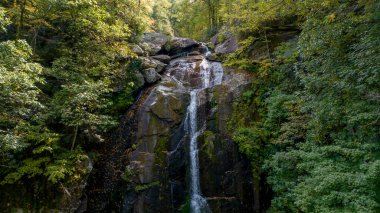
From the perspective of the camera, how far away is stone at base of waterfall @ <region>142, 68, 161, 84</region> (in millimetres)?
12834

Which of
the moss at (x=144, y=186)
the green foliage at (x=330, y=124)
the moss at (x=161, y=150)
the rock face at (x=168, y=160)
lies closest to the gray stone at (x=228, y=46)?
the rock face at (x=168, y=160)

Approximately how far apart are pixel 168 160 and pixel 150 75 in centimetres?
466

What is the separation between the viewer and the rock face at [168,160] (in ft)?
31.6

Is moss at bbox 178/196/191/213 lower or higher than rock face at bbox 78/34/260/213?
lower

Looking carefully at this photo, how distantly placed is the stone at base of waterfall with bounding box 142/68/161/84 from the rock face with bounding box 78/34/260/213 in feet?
2.69

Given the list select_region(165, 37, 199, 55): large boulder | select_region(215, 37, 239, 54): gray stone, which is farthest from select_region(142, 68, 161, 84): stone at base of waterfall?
select_region(165, 37, 199, 55): large boulder

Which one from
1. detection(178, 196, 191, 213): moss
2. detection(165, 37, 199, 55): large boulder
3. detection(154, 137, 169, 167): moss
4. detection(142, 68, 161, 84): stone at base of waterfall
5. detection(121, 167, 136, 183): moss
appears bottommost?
detection(178, 196, 191, 213): moss

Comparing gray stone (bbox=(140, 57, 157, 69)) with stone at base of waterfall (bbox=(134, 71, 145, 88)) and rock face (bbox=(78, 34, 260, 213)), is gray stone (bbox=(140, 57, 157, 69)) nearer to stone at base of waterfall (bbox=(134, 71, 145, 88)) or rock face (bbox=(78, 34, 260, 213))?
stone at base of waterfall (bbox=(134, 71, 145, 88))

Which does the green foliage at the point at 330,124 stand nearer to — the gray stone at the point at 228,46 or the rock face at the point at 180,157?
the rock face at the point at 180,157

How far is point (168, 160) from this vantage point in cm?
1020

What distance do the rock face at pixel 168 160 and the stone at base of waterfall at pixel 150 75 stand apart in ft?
2.69

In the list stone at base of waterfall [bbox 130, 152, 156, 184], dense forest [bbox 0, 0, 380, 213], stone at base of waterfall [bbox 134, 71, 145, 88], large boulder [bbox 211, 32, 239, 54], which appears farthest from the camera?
large boulder [bbox 211, 32, 239, 54]

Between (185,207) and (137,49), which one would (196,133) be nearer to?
(185,207)

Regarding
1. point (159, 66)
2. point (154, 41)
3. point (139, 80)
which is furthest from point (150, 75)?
point (154, 41)
